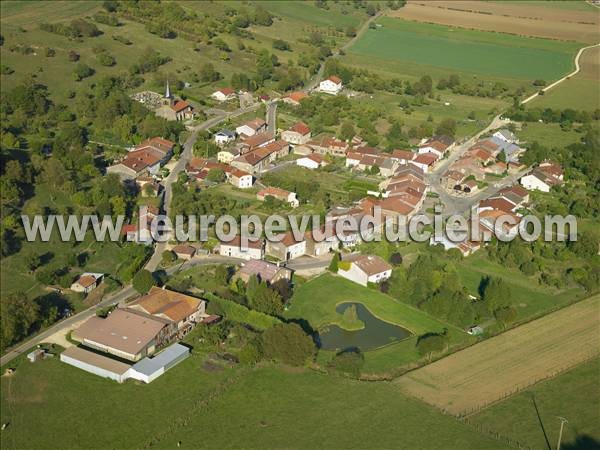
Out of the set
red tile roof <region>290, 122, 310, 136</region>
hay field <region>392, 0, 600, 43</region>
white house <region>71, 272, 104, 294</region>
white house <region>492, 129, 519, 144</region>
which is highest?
hay field <region>392, 0, 600, 43</region>

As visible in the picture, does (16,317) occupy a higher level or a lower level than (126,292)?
higher

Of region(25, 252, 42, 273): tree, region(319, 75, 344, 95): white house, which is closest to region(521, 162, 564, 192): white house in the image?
region(319, 75, 344, 95): white house

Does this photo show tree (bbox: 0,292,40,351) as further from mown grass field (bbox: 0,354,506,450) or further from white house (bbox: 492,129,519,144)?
white house (bbox: 492,129,519,144)

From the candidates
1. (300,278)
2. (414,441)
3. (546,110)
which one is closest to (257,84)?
(546,110)

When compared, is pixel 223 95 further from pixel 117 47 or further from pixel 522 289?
pixel 522 289

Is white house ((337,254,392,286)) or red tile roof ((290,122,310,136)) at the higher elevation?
white house ((337,254,392,286))

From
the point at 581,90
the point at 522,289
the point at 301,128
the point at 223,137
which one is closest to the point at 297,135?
the point at 301,128

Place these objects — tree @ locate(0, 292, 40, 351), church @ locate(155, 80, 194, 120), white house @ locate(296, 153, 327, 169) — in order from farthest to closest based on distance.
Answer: church @ locate(155, 80, 194, 120), white house @ locate(296, 153, 327, 169), tree @ locate(0, 292, 40, 351)
